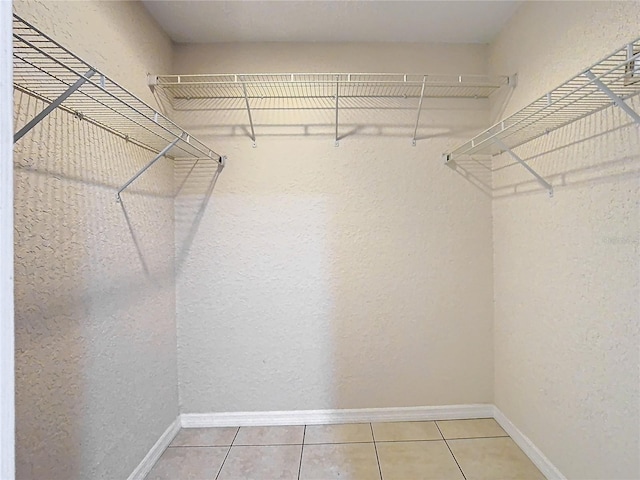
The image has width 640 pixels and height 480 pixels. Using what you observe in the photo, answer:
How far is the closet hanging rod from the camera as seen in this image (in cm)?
76

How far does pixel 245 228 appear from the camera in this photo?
71.7 inches

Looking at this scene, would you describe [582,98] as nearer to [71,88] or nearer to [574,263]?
[574,263]

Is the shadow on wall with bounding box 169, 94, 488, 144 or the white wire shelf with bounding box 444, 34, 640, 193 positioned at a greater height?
the shadow on wall with bounding box 169, 94, 488, 144

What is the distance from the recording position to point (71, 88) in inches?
30.4

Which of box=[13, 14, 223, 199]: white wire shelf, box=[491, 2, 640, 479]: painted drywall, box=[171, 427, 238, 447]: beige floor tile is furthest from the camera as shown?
box=[171, 427, 238, 447]: beige floor tile

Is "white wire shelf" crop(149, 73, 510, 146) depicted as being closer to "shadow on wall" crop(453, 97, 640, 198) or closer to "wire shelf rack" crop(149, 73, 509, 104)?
"wire shelf rack" crop(149, 73, 509, 104)

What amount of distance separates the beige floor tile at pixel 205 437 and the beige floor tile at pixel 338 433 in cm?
42

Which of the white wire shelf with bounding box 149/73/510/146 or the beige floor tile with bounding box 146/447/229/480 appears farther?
the white wire shelf with bounding box 149/73/510/146

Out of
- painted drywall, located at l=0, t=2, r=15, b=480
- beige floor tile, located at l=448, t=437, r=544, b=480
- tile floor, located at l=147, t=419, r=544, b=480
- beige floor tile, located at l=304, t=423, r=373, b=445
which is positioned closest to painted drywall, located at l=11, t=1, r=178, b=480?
Result: tile floor, located at l=147, t=419, r=544, b=480

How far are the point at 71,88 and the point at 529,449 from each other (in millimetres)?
2214

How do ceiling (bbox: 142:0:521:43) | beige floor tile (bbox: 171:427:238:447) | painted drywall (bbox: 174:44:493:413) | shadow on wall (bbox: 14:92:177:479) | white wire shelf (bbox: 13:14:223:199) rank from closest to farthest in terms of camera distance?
white wire shelf (bbox: 13:14:223:199), shadow on wall (bbox: 14:92:177:479), ceiling (bbox: 142:0:521:43), beige floor tile (bbox: 171:427:238:447), painted drywall (bbox: 174:44:493:413)

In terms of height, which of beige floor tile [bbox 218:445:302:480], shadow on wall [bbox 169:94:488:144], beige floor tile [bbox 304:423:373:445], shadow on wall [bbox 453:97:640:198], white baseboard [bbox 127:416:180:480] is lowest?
beige floor tile [bbox 218:445:302:480]

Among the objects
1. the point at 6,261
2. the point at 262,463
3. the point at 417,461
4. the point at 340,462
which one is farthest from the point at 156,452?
the point at 6,261

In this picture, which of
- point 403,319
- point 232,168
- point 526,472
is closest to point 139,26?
point 232,168
